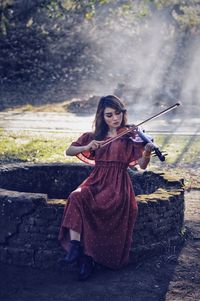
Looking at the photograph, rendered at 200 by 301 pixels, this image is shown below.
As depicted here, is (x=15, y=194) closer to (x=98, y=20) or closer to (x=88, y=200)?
(x=88, y=200)

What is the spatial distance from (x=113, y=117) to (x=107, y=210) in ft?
3.12

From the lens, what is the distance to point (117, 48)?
23328 mm

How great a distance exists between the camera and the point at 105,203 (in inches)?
198

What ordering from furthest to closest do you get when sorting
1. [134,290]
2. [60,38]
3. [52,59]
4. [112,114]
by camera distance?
[60,38] → [52,59] → [112,114] → [134,290]

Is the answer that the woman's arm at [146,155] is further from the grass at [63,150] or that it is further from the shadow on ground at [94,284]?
the grass at [63,150]

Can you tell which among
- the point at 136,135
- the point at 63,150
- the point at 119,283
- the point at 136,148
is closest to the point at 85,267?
the point at 119,283

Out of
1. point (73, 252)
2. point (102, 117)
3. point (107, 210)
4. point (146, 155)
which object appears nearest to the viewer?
point (73, 252)

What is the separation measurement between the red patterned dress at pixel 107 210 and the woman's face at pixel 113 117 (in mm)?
176

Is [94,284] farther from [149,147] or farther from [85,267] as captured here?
[149,147]

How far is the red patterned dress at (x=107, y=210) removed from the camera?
4.97 metres

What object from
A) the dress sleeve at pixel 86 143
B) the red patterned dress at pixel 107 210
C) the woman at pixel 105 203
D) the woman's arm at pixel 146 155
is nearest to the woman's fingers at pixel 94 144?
the woman at pixel 105 203

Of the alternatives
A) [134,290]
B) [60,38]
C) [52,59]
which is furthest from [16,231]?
[60,38]

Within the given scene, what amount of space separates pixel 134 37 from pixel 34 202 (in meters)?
19.7

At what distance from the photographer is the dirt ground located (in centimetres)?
452
